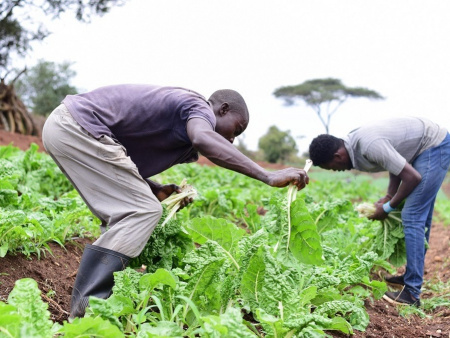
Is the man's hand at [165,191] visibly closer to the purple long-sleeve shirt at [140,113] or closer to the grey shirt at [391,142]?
the purple long-sleeve shirt at [140,113]

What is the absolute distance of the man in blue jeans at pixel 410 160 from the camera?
429 cm

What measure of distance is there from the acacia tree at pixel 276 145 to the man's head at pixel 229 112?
1146 inches

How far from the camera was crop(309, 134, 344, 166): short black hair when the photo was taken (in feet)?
14.4

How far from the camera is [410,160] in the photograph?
4.43m

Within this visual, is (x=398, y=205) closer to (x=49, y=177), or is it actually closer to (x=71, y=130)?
(x=71, y=130)

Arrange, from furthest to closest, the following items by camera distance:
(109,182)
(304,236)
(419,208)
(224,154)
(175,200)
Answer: (419,208)
(175,200)
(304,236)
(109,182)
(224,154)

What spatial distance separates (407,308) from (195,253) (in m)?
2.08

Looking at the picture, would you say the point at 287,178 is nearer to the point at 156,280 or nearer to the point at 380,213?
the point at 156,280

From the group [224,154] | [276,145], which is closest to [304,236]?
[224,154]

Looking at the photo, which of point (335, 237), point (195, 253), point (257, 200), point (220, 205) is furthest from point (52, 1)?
point (195, 253)

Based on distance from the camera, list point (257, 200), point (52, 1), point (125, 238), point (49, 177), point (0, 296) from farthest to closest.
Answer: point (52, 1), point (257, 200), point (49, 177), point (0, 296), point (125, 238)

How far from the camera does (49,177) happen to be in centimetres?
645

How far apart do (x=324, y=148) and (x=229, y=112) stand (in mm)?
1543

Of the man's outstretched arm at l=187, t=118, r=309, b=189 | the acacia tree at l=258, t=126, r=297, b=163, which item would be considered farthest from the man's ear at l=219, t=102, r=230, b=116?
the acacia tree at l=258, t=126, r=297, b=163
